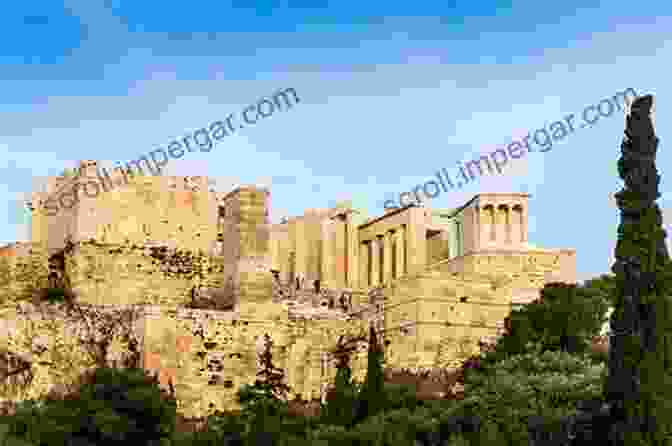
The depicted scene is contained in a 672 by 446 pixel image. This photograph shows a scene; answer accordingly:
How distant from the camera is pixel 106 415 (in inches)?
1403

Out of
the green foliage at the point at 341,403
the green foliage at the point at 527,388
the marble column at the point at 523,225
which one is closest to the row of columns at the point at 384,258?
the marble column at the point at 523,225

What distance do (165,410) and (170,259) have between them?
843 cm

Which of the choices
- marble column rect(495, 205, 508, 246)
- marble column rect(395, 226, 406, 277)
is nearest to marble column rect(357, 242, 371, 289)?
marble column rect(395, 226, 406, 277)

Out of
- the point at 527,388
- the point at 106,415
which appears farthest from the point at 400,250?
the point at 106,415

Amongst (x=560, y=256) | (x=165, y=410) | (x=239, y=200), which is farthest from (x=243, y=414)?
(x=560, y=256)

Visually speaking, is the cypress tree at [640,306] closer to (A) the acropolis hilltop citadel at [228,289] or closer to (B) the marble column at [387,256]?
(A) the acropolis hilltop citadel at [228,289]

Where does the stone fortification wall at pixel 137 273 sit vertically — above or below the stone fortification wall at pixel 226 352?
above

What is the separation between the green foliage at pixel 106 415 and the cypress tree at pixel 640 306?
36.6 feet

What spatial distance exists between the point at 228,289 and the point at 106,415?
332 inches

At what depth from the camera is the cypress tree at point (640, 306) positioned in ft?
98.3

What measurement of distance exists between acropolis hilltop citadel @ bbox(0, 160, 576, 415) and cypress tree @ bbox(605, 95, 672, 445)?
10081mm

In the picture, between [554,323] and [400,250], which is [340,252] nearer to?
[400,250]

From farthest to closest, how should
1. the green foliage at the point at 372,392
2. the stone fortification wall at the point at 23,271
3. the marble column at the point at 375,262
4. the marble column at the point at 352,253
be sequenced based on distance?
the marble column at the point at 352,253 → the marble column at the point at 375,262 → the stone fortification wall at the point at 23,271 → the green foliage at the point at 372,392

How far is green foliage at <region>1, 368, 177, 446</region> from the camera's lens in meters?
35.3
